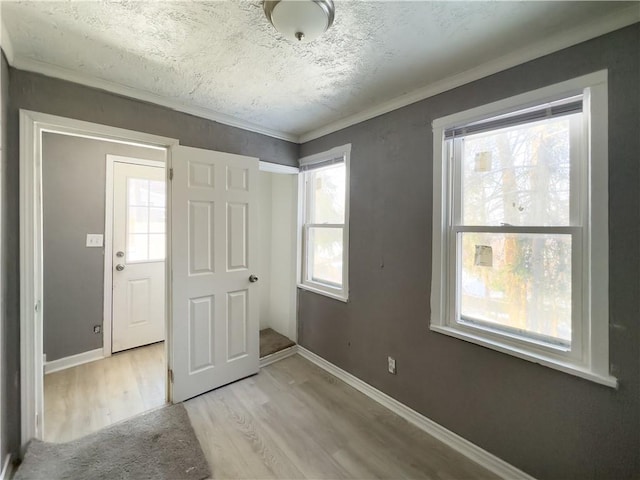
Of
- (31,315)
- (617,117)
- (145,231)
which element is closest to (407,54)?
(617,117)

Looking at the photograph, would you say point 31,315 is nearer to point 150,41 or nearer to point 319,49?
point 150,41

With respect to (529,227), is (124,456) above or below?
below

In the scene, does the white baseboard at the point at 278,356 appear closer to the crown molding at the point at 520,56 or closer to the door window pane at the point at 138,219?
the door window pane at the point at 138,219

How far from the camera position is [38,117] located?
64.1 inches

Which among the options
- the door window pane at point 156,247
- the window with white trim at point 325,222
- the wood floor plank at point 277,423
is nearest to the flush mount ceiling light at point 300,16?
the window with white trim at point 325,222

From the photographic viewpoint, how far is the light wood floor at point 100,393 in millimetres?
1883

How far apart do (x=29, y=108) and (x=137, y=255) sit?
1738 mm

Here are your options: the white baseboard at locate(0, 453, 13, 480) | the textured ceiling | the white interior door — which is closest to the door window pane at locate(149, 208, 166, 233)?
the white interior door

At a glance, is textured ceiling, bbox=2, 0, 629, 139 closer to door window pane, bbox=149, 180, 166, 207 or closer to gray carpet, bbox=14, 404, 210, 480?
door window pane, bbox=149, 180, 166, 207

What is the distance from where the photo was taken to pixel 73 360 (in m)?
2.64

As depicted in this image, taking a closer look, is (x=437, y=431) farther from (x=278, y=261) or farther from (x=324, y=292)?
(x=278, y=261)

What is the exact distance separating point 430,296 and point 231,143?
82.6 inches

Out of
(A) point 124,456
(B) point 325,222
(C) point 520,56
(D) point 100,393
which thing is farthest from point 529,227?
(D) point 100,393

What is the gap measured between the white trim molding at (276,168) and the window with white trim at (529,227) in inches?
61.9
